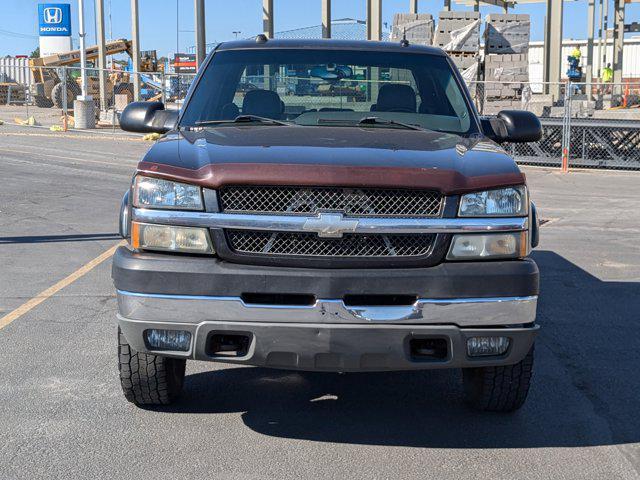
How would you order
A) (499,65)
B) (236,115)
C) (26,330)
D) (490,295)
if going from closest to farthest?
(490,295) < (236,115) < (26,330) < (499,65)

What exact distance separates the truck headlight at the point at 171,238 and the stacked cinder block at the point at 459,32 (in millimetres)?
20941

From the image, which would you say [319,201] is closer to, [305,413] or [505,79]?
[305,413]

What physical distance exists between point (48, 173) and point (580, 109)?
13741 millimetres

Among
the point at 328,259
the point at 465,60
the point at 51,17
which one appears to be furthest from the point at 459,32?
the point at 51,17

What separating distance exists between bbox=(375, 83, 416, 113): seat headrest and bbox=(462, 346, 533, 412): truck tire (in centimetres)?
177

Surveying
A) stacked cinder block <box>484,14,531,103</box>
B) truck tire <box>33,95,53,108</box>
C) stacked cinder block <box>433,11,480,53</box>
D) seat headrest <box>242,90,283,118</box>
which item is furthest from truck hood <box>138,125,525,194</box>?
truck tire <box>33,95,53,108</box>

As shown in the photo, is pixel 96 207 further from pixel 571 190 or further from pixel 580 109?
pixel 580 109

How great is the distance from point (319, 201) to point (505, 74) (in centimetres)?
1974

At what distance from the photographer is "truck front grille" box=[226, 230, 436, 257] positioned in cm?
427

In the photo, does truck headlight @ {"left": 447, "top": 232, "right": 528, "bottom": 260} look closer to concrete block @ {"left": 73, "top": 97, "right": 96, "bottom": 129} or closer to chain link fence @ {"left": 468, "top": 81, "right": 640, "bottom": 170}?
chain link fence @ {"left": 468, "top": 81, "right": 640, "bottom": 170}

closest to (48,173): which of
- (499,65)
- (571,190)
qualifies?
(571,190)

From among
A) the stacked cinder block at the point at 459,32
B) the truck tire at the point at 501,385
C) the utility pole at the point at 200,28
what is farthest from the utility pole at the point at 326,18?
the truck tire at the point at 501,385

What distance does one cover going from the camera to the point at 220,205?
430 centimetres

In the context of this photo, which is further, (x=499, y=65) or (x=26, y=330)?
(x=499, y=65)
